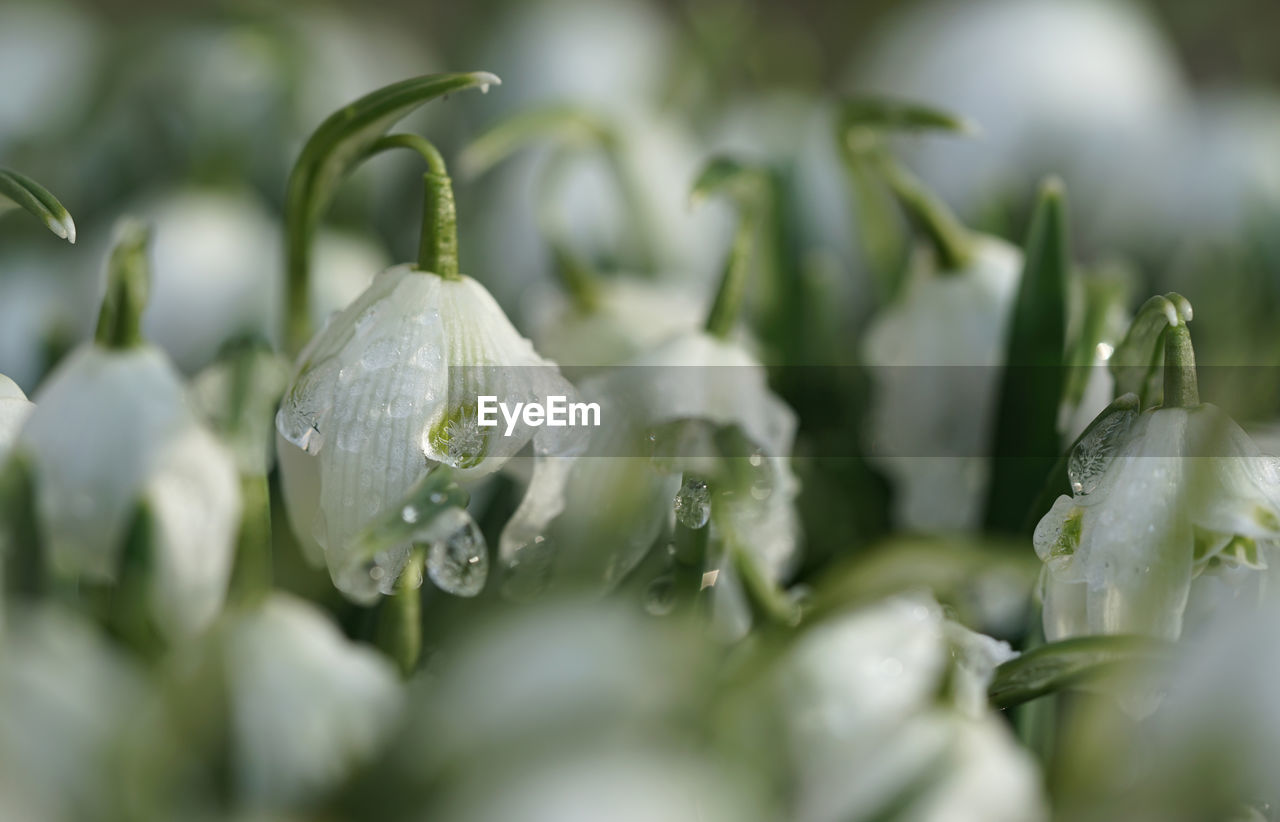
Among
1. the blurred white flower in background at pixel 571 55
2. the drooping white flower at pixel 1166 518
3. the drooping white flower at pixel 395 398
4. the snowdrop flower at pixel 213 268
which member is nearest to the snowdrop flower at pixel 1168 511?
the drooping white flower at pixel 1166 518

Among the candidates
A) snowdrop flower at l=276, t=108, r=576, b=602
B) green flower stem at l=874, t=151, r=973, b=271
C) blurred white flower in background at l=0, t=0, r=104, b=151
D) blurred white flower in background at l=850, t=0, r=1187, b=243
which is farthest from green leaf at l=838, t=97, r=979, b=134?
blurred white flower in background at l=0, t=0, r=104, b=151

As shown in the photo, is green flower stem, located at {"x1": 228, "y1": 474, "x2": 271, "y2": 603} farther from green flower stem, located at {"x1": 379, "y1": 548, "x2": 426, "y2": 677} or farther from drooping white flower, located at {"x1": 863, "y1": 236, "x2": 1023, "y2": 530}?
drooping white flower, located at {"x1": 863, "y1": 236, "x2": 1023, "y2": 530}

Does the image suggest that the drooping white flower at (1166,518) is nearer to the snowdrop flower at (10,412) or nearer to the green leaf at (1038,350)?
the green leaf at (1038,350)

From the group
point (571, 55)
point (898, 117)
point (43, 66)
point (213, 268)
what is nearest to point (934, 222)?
point (898, 117)

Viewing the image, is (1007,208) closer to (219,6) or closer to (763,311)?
(763,311)

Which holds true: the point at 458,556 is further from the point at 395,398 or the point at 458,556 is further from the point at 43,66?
the point at 43,66
